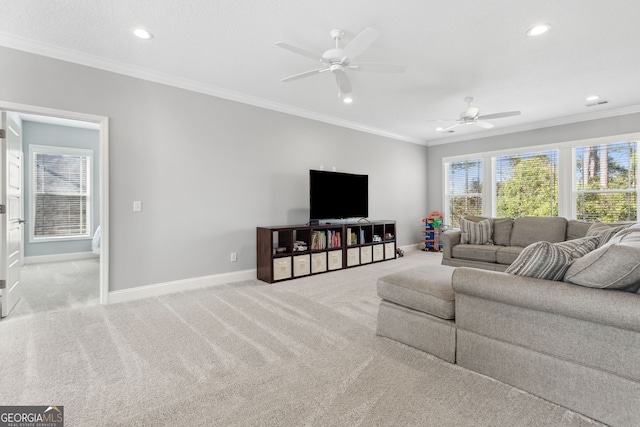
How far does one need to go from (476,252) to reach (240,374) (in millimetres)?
3922

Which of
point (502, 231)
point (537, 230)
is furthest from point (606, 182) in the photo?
point (502, 231)

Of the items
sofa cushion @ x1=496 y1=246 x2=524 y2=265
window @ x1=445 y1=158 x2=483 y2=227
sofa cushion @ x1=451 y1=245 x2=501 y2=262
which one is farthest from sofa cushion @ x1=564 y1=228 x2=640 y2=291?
window @ x1=445 y1=158 x2=483 y2=227

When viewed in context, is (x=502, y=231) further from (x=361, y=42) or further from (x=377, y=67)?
(x=361, y=42)

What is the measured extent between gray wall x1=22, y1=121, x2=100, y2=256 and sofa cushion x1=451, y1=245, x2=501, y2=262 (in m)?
7.02

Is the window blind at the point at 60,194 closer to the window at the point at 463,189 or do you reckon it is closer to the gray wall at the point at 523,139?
the gray wall at the point at 523,139

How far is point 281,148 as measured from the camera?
4.81 meters

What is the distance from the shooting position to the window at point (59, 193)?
5.77m

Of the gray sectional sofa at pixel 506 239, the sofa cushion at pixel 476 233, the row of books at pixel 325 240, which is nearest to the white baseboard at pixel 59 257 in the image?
the row of books at pixel 325 240

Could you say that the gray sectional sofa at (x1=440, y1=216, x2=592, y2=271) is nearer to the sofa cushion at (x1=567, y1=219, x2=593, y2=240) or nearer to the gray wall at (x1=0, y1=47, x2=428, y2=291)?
the sofa cushion at (x1=567, y1=219, x2=593, y2=240)

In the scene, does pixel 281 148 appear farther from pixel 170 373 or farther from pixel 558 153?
pixel 558 153

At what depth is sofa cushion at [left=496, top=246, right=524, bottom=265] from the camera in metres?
4.24

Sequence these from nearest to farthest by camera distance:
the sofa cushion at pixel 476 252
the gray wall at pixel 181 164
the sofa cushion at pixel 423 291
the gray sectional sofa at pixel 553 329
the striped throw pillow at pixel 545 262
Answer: the gray sectional sofa at pixel 553 329 → the striped throw pillow at pixel 545 262 → the sofa cushion at pixel 423 291 → the gray wall at pixel 181 164 → the sofa cushion at pixel 476 252

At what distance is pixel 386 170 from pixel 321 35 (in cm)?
413

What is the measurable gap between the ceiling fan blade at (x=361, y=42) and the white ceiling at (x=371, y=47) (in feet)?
0.93
